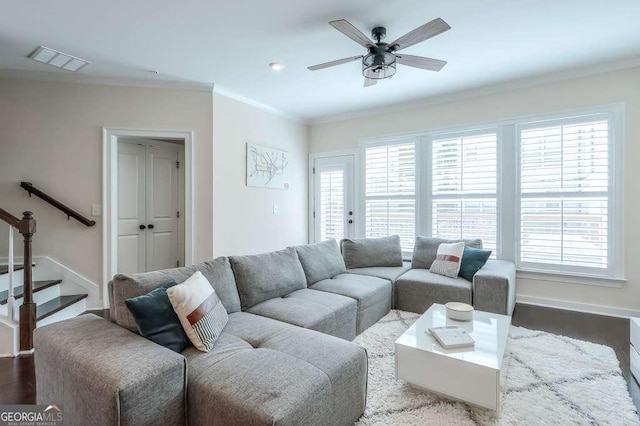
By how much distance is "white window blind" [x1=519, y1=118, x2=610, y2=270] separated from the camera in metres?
3.23

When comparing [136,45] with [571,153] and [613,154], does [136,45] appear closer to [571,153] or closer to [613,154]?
[571,153]

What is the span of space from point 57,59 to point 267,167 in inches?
97.9

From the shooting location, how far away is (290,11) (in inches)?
90.5

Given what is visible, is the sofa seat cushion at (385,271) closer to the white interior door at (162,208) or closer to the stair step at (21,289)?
the white interior door at (162,208)

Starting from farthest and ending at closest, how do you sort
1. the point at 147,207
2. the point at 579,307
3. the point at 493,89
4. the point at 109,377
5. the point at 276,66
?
the point at 147,207 < the point at 493,89 < the point at 579,307 < the point at 276,66 < the point at 109,377

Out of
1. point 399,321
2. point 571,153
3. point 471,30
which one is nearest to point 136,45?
point 471,30

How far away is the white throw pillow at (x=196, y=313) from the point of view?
1644 mm

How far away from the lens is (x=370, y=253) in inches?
155

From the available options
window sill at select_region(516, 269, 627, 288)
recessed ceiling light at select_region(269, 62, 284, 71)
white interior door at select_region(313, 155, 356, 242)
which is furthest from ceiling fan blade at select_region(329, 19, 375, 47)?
window sill at select_region(516, 269, 627, 288)

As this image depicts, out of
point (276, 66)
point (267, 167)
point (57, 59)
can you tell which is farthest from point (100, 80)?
point (267, 167)

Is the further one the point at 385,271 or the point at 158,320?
the point at 385,271

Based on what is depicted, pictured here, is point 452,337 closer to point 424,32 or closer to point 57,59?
point 424,32

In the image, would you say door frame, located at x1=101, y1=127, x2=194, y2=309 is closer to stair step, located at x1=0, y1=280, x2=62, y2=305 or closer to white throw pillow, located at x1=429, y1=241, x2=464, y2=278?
stair step, located at x1=0, y1=280, x2=62, y2=305

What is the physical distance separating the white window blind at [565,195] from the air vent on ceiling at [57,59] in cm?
487
